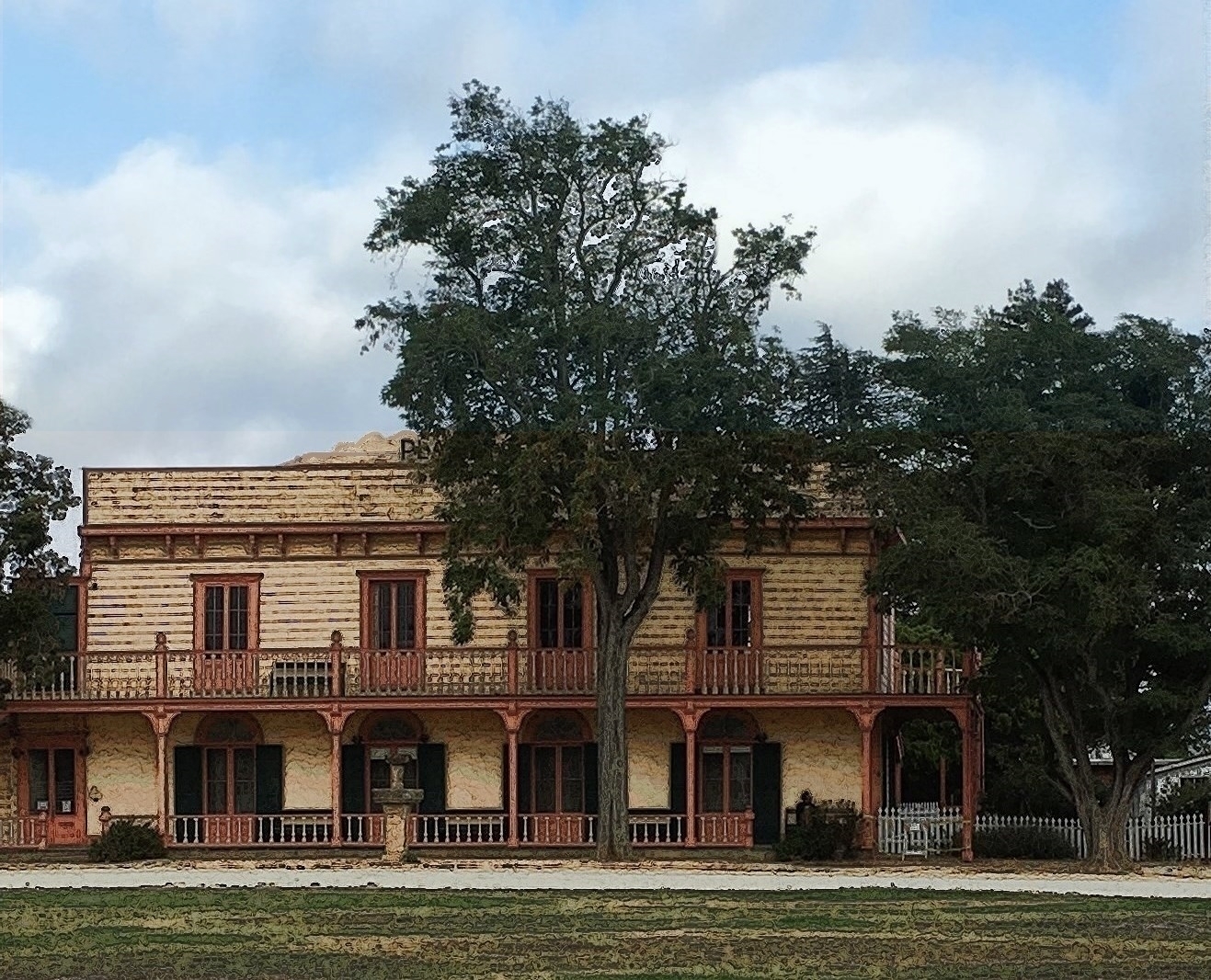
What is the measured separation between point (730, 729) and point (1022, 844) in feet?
16.9

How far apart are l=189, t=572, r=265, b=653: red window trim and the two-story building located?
33 millimetres

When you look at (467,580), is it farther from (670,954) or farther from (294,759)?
(670,954)

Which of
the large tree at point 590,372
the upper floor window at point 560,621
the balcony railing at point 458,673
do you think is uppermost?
the large tree at point 590,372

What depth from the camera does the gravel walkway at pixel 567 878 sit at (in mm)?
30125

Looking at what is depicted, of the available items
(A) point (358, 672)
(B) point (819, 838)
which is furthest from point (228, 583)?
(B) point (819, 838)

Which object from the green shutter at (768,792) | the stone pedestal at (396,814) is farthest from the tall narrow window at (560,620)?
the stone pedestal at (396,814)

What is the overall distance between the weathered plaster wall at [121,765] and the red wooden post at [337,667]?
3.59 meters

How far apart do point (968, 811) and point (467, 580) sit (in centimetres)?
846

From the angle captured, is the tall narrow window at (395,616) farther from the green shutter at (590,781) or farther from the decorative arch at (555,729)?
the green shutter at (590,781)

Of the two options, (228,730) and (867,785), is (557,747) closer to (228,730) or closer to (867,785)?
(867,785)

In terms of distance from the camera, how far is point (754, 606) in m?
40.9

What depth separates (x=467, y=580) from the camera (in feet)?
118

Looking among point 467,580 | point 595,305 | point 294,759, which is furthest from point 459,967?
point 294,759

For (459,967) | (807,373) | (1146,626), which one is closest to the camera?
(459,967)
